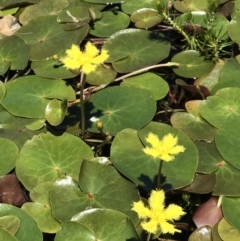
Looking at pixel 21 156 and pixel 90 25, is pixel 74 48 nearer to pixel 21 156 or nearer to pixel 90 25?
pixel 21 156

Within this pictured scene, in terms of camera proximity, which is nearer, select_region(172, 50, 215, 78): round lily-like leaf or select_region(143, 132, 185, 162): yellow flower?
select_region(143, 132, 185, 162): yellow flower

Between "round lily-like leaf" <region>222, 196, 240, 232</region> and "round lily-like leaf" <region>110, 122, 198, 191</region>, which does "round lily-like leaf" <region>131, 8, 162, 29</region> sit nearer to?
"round lily-like leaf" <region>110, 122, 198, 191</region>

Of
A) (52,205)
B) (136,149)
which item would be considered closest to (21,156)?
(52,205)

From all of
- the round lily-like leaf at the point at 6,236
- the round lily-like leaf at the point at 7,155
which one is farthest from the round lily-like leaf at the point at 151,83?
the round lily-like leaf at the point at 6,236

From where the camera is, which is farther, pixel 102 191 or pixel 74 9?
pixel 74 9

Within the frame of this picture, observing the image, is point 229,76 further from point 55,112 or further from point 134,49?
point 55,112

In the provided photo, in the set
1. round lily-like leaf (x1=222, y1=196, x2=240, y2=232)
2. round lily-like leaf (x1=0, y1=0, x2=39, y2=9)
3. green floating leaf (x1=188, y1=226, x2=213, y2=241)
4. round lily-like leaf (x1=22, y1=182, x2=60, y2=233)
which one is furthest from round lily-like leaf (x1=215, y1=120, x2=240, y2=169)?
round lily-like leaf (x1=0, y1=0, x2=39, y2=9)
